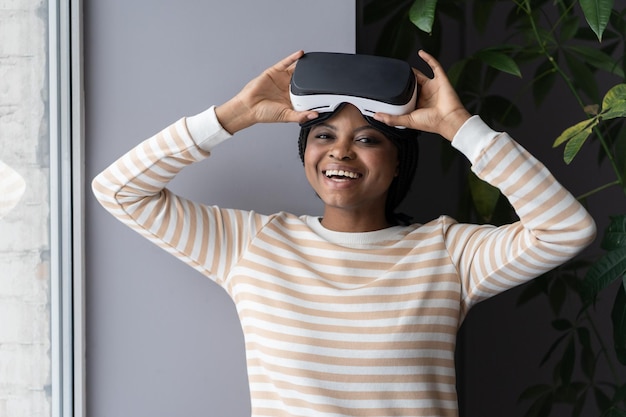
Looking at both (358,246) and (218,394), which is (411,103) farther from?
(218,394)

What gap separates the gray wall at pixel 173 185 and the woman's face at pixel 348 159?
203 millimetres

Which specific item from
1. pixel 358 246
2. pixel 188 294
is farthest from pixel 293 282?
pixel 188 294

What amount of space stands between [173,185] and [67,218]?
0.69 feet

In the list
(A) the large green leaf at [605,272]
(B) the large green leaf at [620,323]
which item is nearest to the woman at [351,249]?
(A) the large green leaf at [605,272]

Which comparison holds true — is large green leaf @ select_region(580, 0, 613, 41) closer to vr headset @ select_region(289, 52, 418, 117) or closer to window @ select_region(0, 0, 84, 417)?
vr headset @ select_region(289, 52, 418, 117)

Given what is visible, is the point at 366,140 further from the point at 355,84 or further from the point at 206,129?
the point at 206,129

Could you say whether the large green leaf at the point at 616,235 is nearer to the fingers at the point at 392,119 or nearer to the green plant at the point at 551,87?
the green plant at the point at 551,87

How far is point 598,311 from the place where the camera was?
7.88ft

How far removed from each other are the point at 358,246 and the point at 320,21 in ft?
1.45

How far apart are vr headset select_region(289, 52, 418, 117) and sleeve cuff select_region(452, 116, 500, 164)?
107mm

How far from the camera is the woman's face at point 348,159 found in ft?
4.29

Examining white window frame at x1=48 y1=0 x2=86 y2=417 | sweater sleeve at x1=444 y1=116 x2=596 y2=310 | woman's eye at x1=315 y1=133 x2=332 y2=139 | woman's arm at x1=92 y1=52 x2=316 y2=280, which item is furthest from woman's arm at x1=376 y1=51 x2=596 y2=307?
white window frame at x1=48 y1=0 x2=86 y2=417

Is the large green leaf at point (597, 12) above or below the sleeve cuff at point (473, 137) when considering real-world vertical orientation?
above

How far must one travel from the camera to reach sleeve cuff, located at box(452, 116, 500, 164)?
3.99 feet
